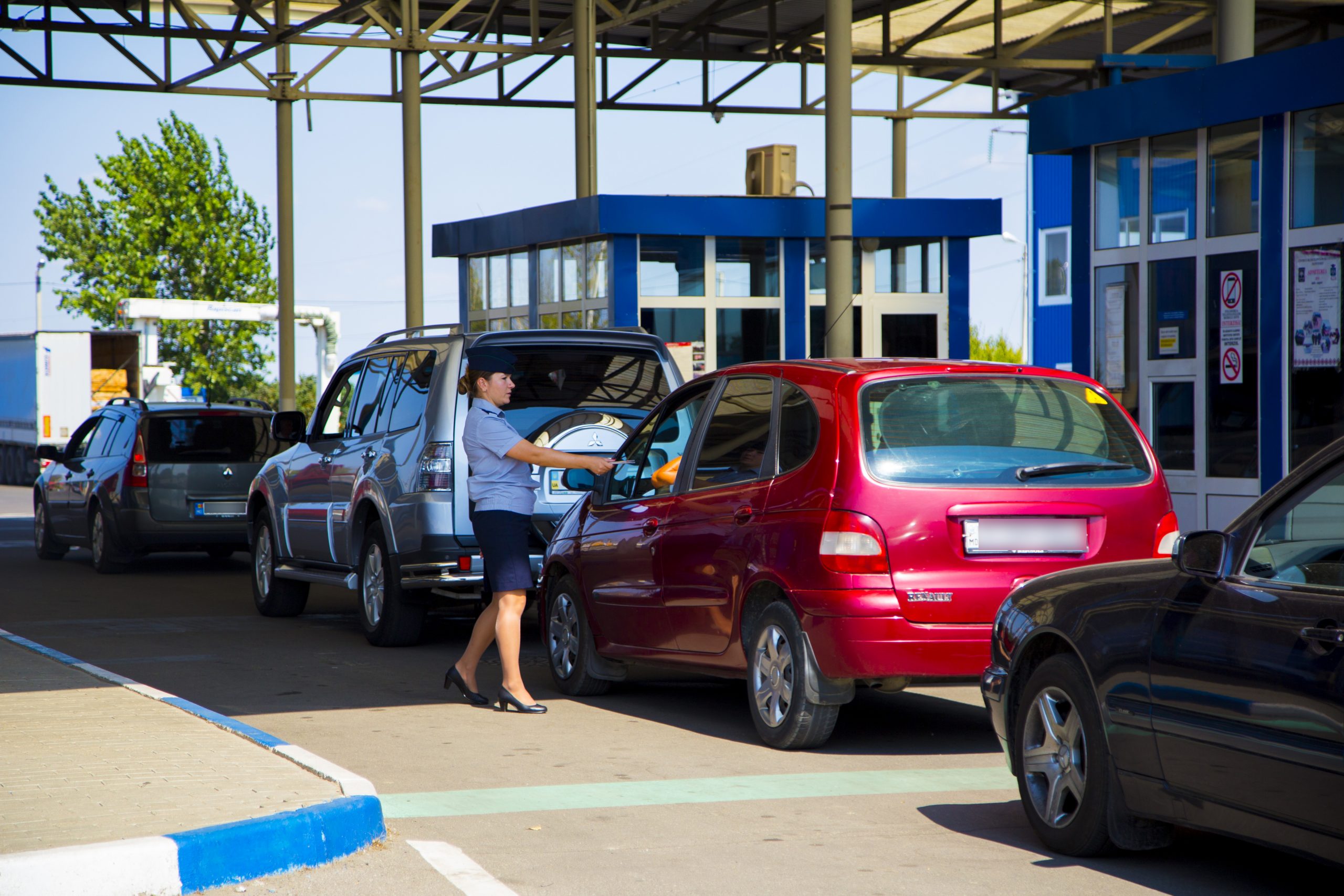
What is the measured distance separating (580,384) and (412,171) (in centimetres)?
1513

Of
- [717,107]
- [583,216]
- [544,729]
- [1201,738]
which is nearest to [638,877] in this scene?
[1201,738]

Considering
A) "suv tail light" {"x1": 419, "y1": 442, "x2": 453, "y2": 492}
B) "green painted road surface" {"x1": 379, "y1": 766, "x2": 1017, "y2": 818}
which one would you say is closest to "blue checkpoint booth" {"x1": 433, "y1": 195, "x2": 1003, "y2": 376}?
"suv tail light" {"x1": 419, "y1": 442, "x2": 453, "y2": 492}

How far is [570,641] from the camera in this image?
9086mm

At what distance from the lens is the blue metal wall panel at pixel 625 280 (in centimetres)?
2212

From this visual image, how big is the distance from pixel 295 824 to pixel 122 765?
1286mm

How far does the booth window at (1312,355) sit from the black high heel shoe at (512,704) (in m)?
6.69

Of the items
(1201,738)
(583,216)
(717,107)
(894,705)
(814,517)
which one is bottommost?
(894,705)

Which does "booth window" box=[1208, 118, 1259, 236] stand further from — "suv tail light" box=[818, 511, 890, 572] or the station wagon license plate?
the station wagon license plate

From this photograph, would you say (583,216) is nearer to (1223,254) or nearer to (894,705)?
(1223,254)

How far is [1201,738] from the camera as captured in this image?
481cm

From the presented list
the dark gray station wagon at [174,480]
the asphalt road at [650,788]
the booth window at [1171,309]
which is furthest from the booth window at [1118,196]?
the dark gray station wagon at [174,480]

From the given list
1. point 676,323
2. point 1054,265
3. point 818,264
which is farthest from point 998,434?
point 1054,265

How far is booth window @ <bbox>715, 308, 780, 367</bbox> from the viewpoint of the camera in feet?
74.7

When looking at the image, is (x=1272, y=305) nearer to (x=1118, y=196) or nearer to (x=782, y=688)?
(x=1118, y=196)
